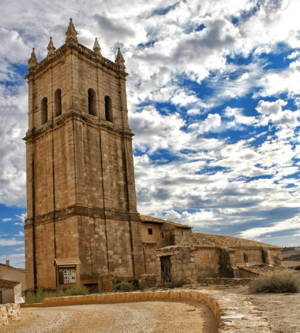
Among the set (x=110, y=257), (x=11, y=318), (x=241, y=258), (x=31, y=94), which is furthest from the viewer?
(x=241, y=258)

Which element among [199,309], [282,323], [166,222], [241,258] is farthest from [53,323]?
[241,258]

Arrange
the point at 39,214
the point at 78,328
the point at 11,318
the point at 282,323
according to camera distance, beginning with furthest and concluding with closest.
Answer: the point at 39,214, the point at 11,318, the point at 78,328, the point at 282,323

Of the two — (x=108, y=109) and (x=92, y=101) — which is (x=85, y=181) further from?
(x=108, y=109)

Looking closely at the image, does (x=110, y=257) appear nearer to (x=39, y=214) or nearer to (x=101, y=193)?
(x=101, y=193)

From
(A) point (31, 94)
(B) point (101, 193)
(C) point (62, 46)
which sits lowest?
(B) point (101, 193)

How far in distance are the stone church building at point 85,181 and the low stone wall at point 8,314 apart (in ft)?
30.5

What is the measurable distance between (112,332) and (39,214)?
19.1m

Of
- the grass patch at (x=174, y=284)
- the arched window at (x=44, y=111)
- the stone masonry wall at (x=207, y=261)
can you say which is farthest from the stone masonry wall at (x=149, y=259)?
the arched window at (x=44, y=111)

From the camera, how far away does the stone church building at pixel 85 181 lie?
70.8ft

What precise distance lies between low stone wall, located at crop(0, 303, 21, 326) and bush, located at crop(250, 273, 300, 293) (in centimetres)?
681

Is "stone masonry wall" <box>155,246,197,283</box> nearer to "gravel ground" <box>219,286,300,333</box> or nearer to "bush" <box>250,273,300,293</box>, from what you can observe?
"bush" <box>250,273,300,293</box>

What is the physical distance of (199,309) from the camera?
8117mm

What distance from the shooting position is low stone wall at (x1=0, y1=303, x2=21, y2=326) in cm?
862

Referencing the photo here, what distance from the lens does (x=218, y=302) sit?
685 centimetres
